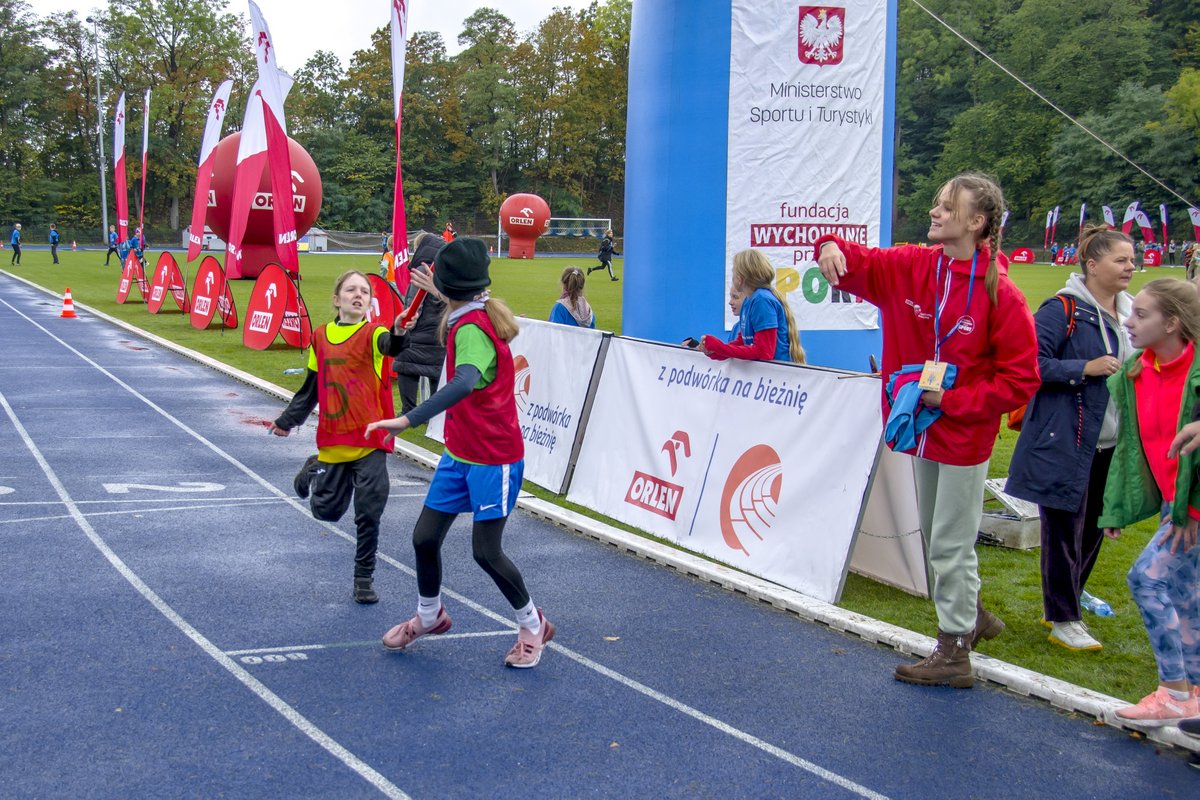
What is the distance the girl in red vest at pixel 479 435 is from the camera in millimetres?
5137

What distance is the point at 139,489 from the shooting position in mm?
8984

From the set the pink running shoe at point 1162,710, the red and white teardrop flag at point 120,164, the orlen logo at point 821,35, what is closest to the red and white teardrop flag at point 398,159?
the orlen logo at point 821,35

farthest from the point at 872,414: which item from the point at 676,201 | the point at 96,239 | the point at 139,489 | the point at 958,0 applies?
the point at 958,0

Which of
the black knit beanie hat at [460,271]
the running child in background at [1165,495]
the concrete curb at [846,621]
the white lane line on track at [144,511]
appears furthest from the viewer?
the white lane line on track at [144,511]

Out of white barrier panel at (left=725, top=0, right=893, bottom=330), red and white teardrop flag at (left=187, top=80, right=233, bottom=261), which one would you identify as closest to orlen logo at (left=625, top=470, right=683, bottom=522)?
white barrier panel at (left=725, top=0, right=893, bottom=330)

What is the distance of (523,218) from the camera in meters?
61.8

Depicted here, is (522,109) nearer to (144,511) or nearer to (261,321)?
(261,321)

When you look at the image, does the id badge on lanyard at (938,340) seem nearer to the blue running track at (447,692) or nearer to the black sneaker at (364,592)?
the blue running track at (447,692)

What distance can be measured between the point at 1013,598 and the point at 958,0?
93.8 m

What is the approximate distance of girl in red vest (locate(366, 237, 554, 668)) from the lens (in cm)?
514

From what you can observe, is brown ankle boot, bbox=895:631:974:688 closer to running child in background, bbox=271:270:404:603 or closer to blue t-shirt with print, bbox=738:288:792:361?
blue t-shirt with print, bbox=738:288:792:361

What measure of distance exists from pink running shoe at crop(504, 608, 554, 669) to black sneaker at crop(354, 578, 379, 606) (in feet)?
3.87

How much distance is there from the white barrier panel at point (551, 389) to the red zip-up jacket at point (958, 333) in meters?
3.88

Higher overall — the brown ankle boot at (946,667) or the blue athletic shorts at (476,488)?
the blue athletic shorts at (476,488)
